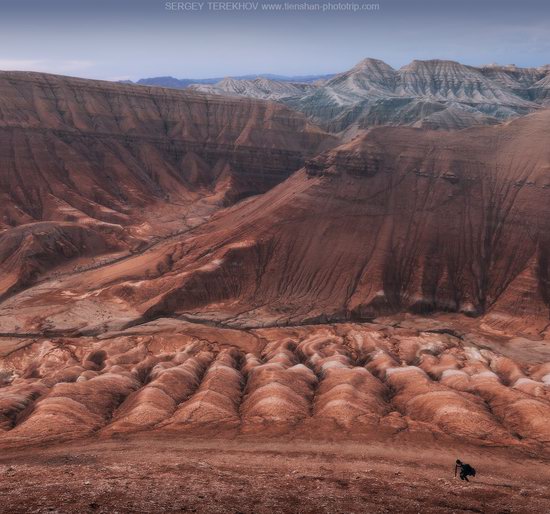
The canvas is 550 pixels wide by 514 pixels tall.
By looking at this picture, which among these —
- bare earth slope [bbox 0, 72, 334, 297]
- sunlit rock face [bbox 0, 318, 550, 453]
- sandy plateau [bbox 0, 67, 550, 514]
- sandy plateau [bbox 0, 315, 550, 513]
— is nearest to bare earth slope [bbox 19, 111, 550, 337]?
sandy plateau [bbox 0, 67, 550, 514]

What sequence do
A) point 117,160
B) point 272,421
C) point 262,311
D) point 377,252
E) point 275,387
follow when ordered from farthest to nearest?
point 117,160
point 377,252
point 262,311
point 275,387
point 272,421

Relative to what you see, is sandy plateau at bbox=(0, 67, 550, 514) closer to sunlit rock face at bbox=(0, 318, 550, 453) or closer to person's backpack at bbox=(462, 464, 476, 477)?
sunlit rock face at bbox=(0, 318, 550, 453)

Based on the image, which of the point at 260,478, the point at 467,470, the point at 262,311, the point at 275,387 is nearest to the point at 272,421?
the point at 275,387

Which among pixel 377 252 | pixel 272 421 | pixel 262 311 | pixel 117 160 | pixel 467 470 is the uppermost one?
pixel 117 160

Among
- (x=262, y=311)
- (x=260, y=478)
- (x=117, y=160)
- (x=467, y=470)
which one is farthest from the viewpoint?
(x=117, y=160)

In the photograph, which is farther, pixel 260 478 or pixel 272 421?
pixel 272 421

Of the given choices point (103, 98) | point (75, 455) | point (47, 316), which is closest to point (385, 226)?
point (47, 316)

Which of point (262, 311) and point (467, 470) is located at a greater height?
point (467, 470)

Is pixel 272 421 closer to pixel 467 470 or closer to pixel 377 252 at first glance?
pixel 467 470
